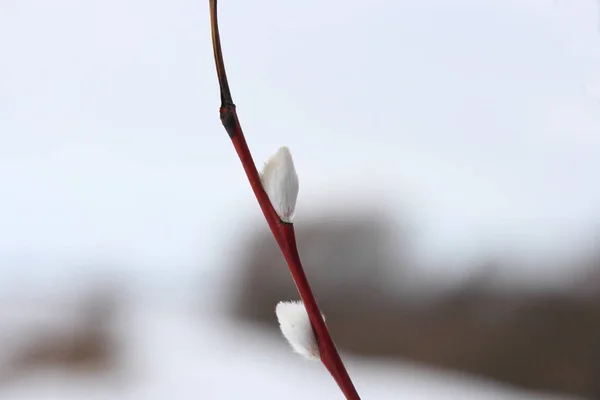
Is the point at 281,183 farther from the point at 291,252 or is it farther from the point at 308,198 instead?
the point at 308,198

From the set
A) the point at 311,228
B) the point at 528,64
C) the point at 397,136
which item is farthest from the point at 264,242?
the point at 528,64

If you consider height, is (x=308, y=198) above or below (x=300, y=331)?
above

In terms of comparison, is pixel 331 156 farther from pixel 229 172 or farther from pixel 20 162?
pixel 20 162

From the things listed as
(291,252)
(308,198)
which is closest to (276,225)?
(291,252)

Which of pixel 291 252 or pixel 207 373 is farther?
pixel 207 373

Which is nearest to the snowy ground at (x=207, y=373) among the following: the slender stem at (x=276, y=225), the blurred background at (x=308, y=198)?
the blurred background at (x=308, y=198)

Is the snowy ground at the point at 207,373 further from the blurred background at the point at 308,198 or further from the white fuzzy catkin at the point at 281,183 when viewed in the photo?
the white fuzzy catkin at the point at 281,183

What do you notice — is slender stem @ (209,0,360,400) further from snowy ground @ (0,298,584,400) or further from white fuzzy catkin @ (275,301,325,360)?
snowy ground @ (0,298,584,400)
